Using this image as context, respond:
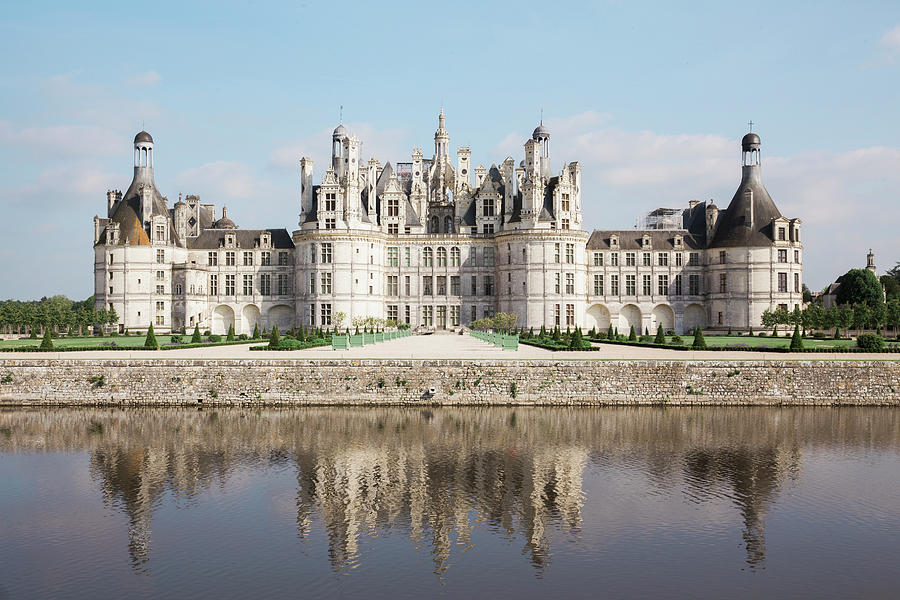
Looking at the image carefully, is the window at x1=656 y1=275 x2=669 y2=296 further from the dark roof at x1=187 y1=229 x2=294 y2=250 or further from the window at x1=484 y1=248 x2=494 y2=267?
the dark roof at x1=187 y1=229 x2=294 y2=250

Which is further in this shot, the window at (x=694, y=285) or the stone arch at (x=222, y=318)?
the stone arch at (x=222, y=318)

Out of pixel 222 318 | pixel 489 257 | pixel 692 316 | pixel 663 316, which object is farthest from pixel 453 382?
pixel 222 318

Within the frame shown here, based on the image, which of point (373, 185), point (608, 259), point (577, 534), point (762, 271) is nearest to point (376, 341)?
point (373, 185)

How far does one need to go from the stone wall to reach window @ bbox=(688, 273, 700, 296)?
4260 cm

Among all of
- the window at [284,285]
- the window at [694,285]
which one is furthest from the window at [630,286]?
the window at [284,285]

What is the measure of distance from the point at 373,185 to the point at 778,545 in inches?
2565

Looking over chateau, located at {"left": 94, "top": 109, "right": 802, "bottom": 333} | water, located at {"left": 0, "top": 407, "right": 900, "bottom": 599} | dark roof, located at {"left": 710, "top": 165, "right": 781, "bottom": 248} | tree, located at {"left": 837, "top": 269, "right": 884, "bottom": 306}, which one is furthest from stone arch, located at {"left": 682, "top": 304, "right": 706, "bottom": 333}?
water, located at {"left": 0, "top": 407, "right": 900, "bottom": 599}

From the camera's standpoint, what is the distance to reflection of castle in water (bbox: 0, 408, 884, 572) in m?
18.7

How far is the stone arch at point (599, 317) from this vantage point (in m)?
79.0

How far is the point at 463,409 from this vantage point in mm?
33625

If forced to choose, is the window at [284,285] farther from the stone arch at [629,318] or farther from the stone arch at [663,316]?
the stone arch at [663,316]

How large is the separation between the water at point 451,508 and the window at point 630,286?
48.1 m

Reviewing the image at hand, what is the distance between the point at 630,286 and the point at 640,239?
4840 millimetres

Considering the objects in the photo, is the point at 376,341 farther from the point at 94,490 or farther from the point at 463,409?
the point at 94,490
